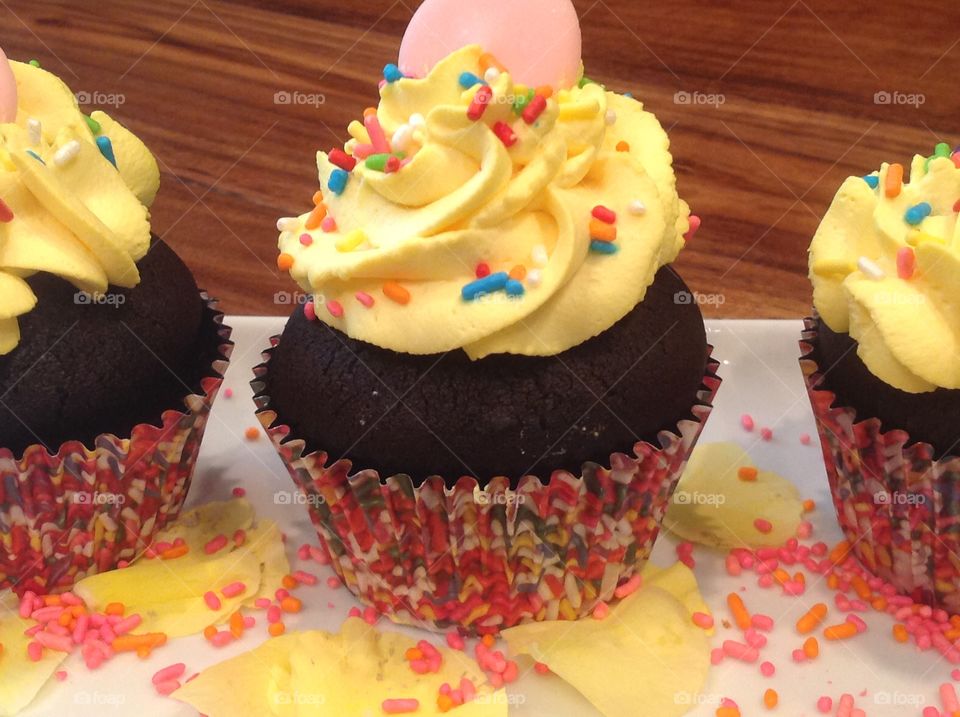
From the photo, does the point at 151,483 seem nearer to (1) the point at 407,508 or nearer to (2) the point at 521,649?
(1) the point at 407,508

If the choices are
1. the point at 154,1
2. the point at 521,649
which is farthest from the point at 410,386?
the point at 154,1

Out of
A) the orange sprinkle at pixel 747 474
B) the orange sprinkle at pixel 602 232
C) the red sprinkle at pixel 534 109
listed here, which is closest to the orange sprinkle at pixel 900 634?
the orange sprinkle at pixel 747 474

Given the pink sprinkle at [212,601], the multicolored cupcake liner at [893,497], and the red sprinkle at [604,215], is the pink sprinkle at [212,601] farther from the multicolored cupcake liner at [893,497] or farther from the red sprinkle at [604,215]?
the multicolored cupcake liner at [893,497]

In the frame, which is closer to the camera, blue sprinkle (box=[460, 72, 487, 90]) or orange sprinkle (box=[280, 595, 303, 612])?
blue sprinkle (box=[460, 72, 487, 90])

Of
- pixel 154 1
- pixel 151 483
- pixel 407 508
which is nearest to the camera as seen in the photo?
pixel 407 508

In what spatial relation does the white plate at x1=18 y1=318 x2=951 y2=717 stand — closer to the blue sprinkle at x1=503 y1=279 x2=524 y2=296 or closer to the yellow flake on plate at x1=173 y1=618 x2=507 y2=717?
the yellow flake on plate at x1=173 y1=618 x2=507 y2=717

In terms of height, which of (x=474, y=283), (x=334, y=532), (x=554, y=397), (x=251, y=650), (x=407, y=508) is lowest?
(x=251, y=650)

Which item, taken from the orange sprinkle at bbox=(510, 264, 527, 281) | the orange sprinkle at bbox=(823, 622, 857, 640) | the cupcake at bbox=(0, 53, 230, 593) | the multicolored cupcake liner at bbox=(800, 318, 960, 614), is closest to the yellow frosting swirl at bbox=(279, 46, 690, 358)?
the orange sprinkle at bbox=(510, 264, 527, 281)
